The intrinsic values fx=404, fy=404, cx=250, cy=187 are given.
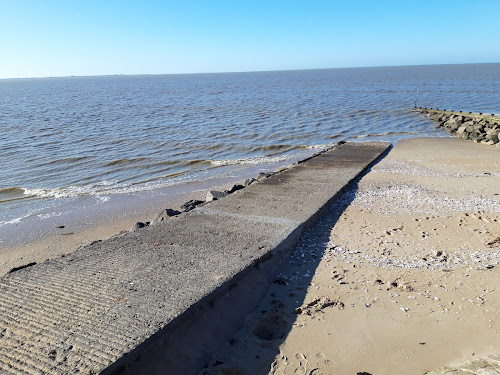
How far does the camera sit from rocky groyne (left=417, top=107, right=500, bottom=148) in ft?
55.5

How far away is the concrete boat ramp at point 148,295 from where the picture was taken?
11.3ft

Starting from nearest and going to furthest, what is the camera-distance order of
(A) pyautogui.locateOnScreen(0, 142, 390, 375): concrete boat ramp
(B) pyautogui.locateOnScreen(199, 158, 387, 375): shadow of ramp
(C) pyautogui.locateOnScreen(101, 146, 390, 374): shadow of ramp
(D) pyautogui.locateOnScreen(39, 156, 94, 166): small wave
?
(A) pyautogui.locateOnScreen(0, 142, 390, 375): concrete boat ramp < (C) pyautogui.locateOnScreen(101, 146, 390, 374): shadow of ramp < (B) pyautogui.locateOnScreen(199, 158, 387, 375): shadow of ramp < (D) pyautogui.locateOnScreen(39, 156, 94, 166): small wave

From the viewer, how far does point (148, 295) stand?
14.1 feet

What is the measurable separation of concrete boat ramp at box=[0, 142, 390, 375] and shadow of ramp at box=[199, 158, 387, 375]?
0.13 metres

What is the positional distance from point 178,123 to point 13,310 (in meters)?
22.0

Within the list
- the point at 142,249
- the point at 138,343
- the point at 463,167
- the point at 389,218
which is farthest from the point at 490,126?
the point at 138,343

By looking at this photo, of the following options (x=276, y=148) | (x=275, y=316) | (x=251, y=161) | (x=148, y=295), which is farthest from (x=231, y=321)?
(x=276, y=148)

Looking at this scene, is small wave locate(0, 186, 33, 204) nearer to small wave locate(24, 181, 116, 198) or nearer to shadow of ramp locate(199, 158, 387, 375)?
small wave locate(24, 181, 116, 198)

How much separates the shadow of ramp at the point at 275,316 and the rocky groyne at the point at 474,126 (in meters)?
13.4

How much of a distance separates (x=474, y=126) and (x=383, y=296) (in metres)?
17.5

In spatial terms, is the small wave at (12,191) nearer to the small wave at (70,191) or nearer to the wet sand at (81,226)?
the small wave at (70,191)

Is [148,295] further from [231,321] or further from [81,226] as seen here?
[81,226]

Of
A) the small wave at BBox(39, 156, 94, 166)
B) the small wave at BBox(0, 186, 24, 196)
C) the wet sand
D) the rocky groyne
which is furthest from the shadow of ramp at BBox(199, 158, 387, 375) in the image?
the rocky groyne

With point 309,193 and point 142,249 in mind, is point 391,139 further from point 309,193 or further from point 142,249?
point 142,249
